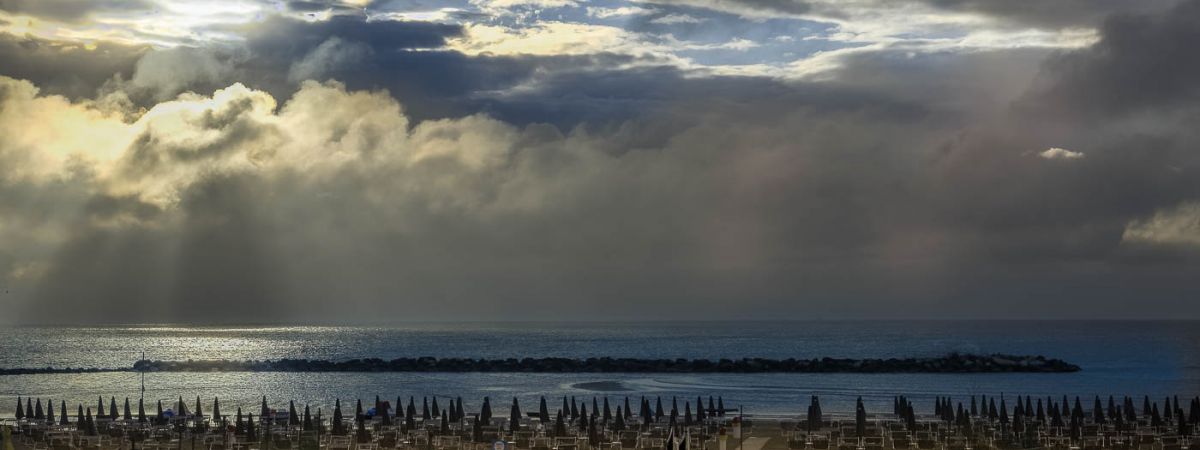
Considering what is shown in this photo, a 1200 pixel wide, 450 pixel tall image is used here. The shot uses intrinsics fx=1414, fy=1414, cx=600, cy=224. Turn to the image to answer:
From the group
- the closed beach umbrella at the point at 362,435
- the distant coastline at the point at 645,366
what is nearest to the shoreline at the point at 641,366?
the distant coastline at the point at 645,366

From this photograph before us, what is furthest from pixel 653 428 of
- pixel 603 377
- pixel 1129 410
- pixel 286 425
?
pixel 603 377

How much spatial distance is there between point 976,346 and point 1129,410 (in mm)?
118732

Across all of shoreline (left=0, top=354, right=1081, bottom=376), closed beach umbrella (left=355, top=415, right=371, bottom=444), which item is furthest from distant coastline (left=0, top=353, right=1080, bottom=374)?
closed beach umbrella (left=355, top=415, right=371, bottom=444)

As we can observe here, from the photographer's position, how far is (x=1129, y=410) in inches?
1341

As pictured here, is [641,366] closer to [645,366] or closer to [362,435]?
[645,366]

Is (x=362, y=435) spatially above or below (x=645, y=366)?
below

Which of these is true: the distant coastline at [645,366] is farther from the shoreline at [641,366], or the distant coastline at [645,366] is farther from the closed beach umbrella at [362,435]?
the closed beach umbrella at [362,435]

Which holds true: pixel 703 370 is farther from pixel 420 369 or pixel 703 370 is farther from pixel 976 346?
pixel 976 346

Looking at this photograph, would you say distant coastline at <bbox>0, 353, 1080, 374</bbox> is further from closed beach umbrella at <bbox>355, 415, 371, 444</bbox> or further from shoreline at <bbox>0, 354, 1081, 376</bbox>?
closed beach umbrella at <bbox>355, 415, 371, 444</bbox>

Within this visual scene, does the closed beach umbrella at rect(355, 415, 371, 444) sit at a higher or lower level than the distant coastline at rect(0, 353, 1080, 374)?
lower

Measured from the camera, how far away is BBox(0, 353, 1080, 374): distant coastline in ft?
292

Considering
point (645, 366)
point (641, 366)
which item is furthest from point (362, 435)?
point (641, 366)

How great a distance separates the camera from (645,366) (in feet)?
299

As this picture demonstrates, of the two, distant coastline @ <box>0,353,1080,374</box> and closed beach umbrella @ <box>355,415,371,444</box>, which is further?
distant coastline @ <box>0,353,1080,374</box>
